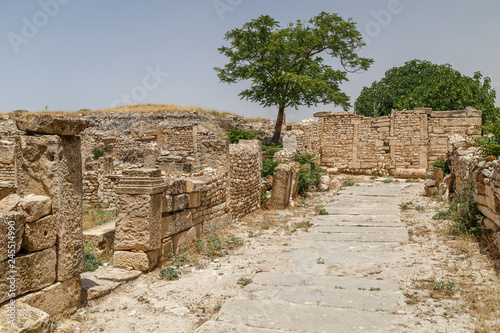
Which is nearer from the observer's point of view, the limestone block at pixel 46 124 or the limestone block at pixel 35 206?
the limestone block at pixel 35 206

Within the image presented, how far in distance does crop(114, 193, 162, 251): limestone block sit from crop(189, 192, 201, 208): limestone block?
53.8 inches

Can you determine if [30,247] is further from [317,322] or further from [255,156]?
[255,156]

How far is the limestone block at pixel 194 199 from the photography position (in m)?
7.39

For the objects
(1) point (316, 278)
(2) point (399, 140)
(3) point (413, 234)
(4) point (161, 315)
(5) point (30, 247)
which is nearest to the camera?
(5) point (30, 247)

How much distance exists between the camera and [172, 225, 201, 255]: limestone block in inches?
270

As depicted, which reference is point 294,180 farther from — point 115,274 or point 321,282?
point 115,274

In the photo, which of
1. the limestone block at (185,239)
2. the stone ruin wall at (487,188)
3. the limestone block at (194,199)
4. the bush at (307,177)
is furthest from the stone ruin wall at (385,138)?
the limestone block at (185,239)

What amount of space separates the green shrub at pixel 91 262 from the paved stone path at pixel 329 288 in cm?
220

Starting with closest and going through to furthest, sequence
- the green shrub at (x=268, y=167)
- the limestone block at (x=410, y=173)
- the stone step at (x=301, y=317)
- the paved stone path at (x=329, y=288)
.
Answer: the stone step at (x=301, y=317), the paved stone path at (x=329, y=288), the green shrub at (x=268, y=167), the limestone block at (x=410, y=173)

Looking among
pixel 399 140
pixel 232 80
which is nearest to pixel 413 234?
pixel 399 140

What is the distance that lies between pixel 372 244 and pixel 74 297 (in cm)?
539

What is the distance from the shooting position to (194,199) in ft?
24.7

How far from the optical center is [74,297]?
4.47m

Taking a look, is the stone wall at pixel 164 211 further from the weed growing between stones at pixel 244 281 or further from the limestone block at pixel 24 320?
the limestone block at pixel 24 320
